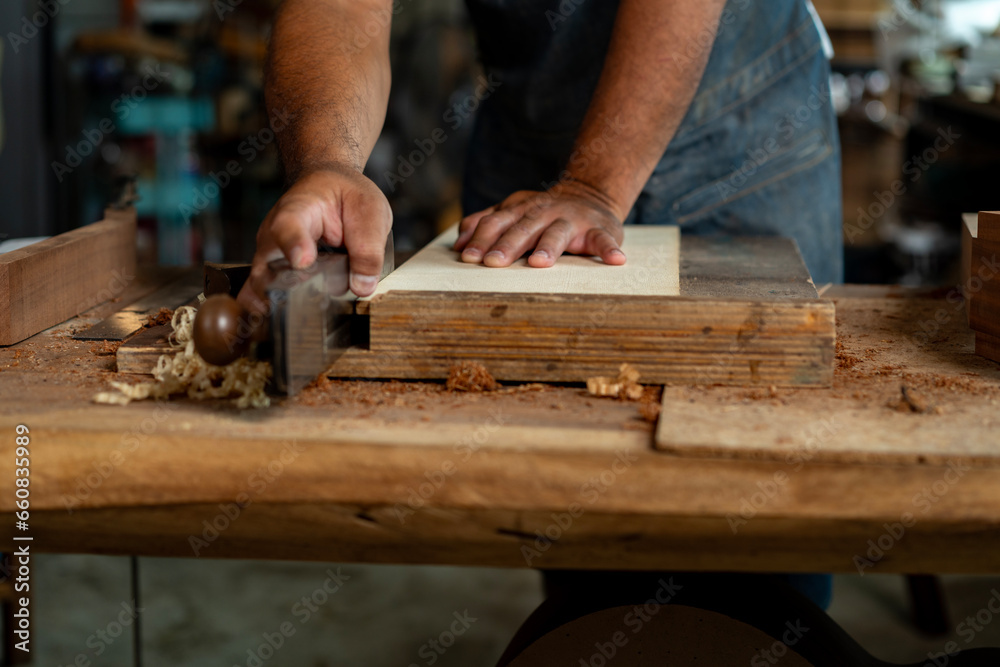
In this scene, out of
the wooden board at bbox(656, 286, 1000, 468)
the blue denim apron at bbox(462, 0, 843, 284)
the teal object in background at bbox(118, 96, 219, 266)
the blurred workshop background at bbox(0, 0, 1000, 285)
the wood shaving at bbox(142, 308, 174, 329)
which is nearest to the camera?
the wooden board at bbox(656, 286, 1000, 468)

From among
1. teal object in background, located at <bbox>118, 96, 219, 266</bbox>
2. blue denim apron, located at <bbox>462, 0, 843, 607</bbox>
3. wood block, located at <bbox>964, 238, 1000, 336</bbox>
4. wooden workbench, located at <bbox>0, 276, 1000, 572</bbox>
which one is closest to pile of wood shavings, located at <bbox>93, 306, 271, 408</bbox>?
wooden workbench, located at <bbox>0, 276, 1000, 572</bbox>

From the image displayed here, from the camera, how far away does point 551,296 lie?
805mm

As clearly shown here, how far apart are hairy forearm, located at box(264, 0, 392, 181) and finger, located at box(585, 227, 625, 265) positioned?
0.32 meters

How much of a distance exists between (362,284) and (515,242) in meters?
0.24

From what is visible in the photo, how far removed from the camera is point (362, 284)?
0.86 m

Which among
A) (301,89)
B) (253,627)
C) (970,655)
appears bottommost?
(253,627)

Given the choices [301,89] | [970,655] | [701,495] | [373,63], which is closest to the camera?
[701,495]

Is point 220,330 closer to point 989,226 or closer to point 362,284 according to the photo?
point 362,284

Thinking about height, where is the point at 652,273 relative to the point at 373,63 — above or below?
below

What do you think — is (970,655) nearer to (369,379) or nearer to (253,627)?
(369,379)

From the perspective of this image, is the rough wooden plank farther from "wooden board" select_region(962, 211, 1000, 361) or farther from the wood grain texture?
"wooden board" select_region(962, 211, 1000, 361)

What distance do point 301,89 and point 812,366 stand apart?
794 millimetres

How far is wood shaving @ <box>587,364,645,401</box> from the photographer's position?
2.54ft

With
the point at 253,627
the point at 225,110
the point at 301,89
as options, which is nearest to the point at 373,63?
the point at 301,89
